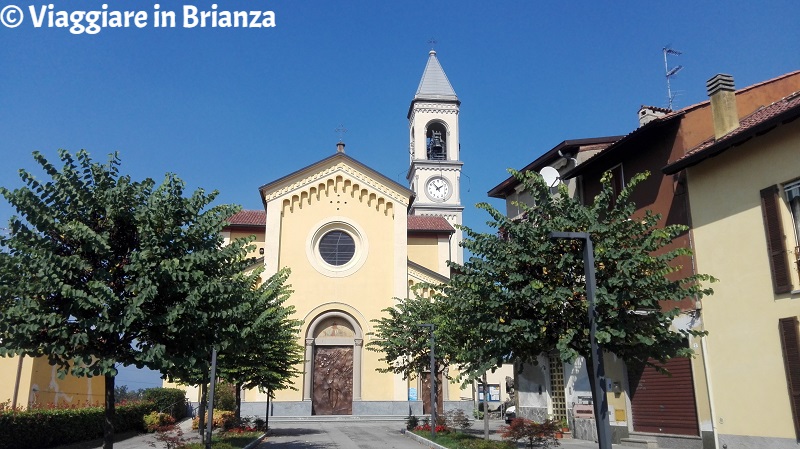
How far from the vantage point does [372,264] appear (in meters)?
38.1

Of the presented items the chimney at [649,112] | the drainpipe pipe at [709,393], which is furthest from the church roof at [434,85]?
the drainpipe pipe at [709,393]

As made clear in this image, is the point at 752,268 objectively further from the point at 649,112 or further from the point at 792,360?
the point at 649,112

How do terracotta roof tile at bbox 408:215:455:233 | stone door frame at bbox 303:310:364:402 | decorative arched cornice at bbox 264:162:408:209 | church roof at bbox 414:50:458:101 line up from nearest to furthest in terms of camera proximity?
stone door frame at bbox 303:310:364:402, decorative arched cornice at bbox 264:162:408:209, terracotta roof tile at bbox 408:215:455:233, church roof at bbox 414:50:458:101

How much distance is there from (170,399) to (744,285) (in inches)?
1120

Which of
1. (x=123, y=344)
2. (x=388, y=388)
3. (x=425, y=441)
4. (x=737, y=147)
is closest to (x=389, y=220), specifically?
(x=388, y=388)

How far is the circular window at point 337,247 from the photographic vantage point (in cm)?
3838

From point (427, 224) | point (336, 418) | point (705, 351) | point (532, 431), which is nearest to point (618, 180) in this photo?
point (705, 351)

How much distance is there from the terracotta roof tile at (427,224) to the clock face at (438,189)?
15.8 m

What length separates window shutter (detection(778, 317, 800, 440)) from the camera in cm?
1353

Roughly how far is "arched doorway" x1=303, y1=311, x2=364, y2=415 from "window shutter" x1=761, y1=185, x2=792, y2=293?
25112mm

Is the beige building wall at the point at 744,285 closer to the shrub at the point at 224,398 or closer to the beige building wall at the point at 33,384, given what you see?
the beige building wall at the point at 33,384

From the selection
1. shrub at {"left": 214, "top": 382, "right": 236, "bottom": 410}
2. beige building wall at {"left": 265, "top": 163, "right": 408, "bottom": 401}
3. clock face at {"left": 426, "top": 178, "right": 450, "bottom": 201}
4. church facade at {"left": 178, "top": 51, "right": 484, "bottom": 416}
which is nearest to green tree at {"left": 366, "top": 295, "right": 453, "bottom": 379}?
church facade at {"left": 178, "top": 51, "right": 484, "bottom": 416}

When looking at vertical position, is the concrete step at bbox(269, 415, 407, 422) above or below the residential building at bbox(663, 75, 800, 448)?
below

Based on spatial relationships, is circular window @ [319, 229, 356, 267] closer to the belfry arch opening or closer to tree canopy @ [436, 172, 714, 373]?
tree canopy @ [436, 172, 714, 373]
